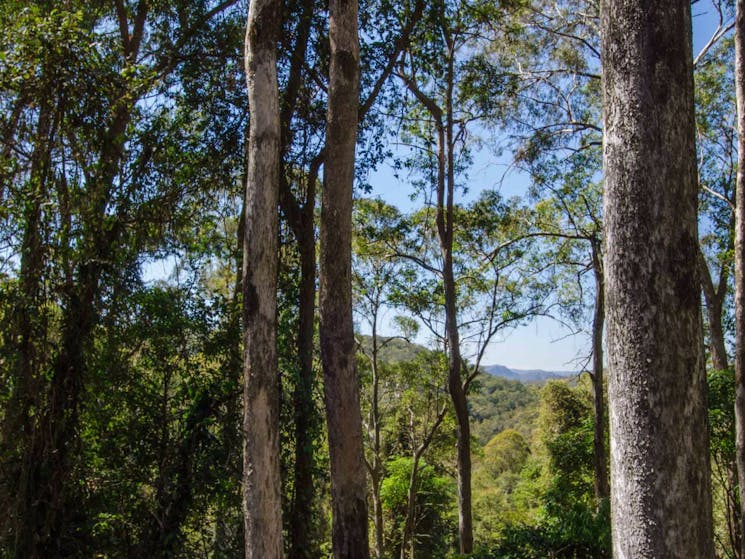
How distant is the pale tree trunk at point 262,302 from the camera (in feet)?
14.0

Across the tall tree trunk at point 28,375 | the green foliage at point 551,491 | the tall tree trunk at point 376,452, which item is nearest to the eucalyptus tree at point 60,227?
the tall tree trunk at point 28,375

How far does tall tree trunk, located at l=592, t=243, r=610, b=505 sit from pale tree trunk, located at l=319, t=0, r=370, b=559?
26.7ft

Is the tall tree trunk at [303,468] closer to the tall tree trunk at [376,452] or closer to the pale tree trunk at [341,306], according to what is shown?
the pale tree trunk at [341,306]

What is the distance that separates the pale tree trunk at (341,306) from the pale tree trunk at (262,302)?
419 mm

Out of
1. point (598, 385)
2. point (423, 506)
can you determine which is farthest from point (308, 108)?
point (423, 506)

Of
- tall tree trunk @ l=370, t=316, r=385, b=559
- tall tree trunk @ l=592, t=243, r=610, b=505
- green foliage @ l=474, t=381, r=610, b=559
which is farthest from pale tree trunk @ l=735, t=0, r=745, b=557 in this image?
tall tree trunk @ l=370, t=316, r=385, b=559

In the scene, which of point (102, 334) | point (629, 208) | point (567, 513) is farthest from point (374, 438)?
point (629, 208)

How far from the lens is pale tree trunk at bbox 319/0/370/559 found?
419 centimetres

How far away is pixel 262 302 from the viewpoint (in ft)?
14.7

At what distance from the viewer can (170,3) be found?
24.8 feet

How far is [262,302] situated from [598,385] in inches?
372

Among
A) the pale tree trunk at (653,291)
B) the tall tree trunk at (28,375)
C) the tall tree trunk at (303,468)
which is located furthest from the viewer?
the tall tree trunk at (303,468)

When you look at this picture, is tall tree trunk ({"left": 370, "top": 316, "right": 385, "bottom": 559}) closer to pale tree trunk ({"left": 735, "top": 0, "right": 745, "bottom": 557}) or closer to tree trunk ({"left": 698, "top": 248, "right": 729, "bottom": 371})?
tree trunk ({"left": 698, "top": 248, "right": 729, "bottom": 371})

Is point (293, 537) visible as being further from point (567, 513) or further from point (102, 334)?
point (567, 513)
